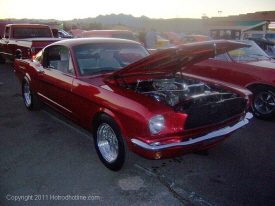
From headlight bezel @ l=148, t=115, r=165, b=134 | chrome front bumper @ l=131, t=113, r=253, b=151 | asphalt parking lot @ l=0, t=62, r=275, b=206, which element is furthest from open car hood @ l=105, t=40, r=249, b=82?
asphalt parking lot @ l=0, t=62, r=275, b=206

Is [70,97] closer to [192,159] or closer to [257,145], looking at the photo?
[192,159]

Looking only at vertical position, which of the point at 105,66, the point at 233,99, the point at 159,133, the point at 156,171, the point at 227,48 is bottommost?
the point at 156,171

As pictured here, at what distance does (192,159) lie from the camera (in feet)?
11.1

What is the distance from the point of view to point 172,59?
10.5ft

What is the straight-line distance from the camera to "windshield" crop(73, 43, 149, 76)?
3637 mm

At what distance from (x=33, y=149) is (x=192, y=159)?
2209mm

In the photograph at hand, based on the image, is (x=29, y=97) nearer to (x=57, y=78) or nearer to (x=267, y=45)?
(x=57, y=78)

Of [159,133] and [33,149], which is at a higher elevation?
[159,133]

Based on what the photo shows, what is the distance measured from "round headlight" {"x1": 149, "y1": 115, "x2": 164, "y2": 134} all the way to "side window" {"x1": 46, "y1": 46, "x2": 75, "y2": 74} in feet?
5.41

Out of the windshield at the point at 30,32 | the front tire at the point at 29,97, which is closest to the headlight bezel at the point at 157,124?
the front tire at the point at 29,97

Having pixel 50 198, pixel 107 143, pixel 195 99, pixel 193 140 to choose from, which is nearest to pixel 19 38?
pixel 107 143

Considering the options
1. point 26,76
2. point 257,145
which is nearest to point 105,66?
point 26,76

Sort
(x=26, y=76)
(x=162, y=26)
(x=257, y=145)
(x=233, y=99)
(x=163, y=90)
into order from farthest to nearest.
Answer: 1. (x=162, y=26)
2. (x=26, y=76)
3. (x=257, y=145)
4. (x=163, y=90)
5. (x=233, y=99)

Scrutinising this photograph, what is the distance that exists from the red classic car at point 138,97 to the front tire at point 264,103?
5.39 ft
